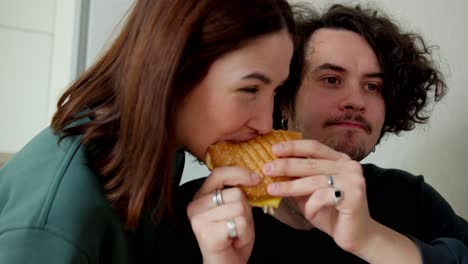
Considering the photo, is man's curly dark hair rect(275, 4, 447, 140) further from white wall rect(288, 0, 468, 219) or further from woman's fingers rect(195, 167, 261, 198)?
woman's fingers rect(195, 167, 261, 198)

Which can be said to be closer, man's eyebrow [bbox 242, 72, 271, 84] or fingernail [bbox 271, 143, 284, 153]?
man's eyebrow [bbox 242, 72, 271, 84]

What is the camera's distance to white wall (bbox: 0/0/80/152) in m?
1.94

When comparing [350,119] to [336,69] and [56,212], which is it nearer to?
[336,69]

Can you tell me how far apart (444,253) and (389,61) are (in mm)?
756

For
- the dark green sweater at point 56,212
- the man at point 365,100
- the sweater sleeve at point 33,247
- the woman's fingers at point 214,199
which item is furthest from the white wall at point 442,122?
the sweater sleeve at point 33,247

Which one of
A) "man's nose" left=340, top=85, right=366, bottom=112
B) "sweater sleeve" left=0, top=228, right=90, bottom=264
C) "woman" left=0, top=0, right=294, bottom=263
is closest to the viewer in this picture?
"sweater sleeve" left=0, top=228, right=90, bottom=264

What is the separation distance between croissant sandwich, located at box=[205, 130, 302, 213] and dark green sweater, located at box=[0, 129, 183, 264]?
25 centimetres

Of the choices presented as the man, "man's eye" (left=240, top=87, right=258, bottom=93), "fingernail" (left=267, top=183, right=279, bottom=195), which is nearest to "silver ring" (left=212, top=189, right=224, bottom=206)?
"fingernail" (left=267, top=183, right=279, bottom=195)

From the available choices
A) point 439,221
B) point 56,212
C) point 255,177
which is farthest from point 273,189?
point 439,221

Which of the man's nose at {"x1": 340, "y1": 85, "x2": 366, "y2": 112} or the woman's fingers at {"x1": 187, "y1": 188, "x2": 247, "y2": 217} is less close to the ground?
the man's nose at {"x1": 340, "y1": 85, "x2": 366, "y2": 112}

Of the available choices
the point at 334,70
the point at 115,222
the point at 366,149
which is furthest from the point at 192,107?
the point at 366,149

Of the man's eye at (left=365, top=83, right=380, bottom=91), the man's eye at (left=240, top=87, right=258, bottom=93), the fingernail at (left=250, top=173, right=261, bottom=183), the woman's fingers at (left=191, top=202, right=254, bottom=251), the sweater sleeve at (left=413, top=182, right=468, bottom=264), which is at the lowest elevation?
the sweater sleeve at (left=413, top=182, right=468, bottom=264)

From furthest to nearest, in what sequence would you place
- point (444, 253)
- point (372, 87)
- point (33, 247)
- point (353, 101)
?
point (372, 87) < point (353, 101) < point (444, 253) < point (33, 247)

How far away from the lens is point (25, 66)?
6.44 ft
